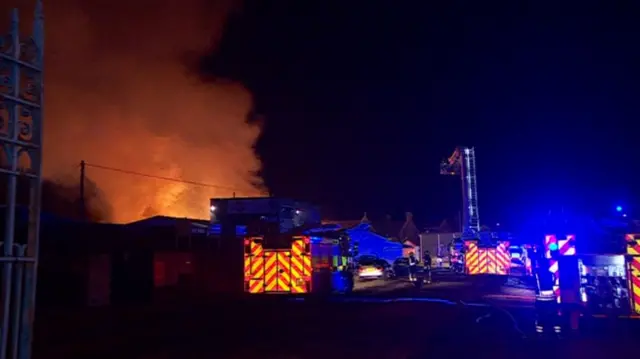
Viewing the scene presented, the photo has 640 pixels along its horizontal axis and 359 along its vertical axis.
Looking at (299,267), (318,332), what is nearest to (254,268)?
(299,267)

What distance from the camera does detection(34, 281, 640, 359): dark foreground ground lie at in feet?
28.3

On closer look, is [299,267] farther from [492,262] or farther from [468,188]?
[468,188]

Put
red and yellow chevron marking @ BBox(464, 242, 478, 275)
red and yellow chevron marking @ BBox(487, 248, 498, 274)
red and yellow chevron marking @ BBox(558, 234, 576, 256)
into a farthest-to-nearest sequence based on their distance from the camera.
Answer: red and yellow chevron marking @ BBox(464, 242, 478, 275) < red and yellow chevron marking @ BBox(487, 248, 498, 274) < red and yellow chevron marking @ BBox(558, 234, 576, 256)

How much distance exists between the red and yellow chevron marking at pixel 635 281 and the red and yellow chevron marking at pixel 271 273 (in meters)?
10.4

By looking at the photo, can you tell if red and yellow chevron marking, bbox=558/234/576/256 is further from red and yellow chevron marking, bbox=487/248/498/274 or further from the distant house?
the distant house

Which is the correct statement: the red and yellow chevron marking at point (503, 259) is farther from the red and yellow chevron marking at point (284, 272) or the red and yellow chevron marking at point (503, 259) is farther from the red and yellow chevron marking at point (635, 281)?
the red and yellow chevron marking at point (635, 281)

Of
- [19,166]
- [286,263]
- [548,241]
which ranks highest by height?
[19,166]

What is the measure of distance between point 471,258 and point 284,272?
509 inches

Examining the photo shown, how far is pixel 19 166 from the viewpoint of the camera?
3898mm

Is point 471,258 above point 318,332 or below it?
above

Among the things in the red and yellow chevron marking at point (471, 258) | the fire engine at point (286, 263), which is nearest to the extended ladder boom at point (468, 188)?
the red and yellow chevron marking at point (471, 258)

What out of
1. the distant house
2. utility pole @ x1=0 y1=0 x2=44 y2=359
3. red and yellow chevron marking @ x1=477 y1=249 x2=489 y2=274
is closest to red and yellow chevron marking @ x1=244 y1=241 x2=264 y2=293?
red and yellow chevron marking @ x1=477 y1=249 x2=489 y2=274

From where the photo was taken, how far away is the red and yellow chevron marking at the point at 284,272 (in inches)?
701

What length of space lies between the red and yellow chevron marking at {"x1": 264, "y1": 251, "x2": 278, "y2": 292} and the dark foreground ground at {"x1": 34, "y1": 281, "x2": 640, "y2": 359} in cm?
192
